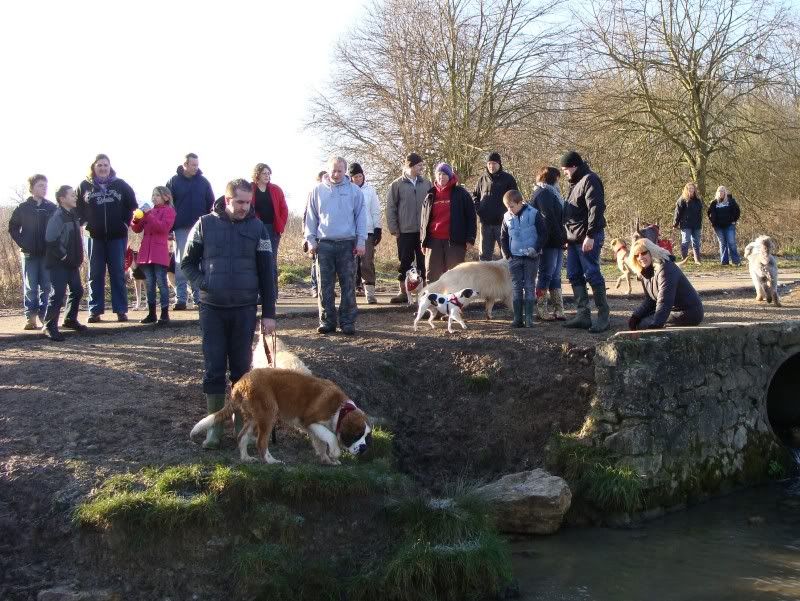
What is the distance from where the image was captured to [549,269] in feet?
38.5

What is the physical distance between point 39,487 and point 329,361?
3.82 m

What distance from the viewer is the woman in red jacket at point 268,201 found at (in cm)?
1177

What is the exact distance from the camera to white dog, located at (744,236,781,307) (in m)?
13.8

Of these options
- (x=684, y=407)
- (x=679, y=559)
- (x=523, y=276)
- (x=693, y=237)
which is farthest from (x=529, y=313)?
(x=693, y=237)

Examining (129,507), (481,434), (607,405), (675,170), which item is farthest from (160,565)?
(675,170)

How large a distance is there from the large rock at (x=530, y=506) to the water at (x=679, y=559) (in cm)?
15

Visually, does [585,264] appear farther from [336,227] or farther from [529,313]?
[336,227]

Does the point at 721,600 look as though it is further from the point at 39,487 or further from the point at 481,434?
the point at 39,487

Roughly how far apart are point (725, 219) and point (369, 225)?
522 inches

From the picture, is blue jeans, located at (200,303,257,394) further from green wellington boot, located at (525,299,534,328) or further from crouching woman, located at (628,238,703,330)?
crouching woman, located at (628,238,703,330)

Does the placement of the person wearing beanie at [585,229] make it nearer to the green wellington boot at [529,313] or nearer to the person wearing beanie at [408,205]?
the green wellington boot at [529,313]

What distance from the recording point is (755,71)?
26.0 meters

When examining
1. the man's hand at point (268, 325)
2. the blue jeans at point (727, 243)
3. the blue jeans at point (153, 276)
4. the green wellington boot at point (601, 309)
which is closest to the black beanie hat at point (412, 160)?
the green wellington boot at point (601, 309)

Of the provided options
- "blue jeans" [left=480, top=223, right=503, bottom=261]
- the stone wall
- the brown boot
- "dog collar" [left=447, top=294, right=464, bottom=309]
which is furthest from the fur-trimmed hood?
the brown boot
